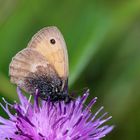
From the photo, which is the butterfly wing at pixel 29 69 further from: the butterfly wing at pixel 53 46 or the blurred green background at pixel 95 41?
the blurred green background at pixel 95 41

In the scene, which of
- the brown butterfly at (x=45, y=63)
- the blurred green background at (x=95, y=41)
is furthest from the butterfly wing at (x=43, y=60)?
the blurred green background at (x=95, y=41)

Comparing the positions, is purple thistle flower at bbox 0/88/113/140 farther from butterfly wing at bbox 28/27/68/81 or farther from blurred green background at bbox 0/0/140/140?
blurred green background at bbox 0/0/140/140

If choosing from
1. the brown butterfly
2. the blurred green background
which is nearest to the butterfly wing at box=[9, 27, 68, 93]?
the brown butterfly

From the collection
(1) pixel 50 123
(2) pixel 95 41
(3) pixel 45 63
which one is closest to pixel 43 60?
(3) pixel 45 63

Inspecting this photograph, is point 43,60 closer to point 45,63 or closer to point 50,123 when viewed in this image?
point 45,63

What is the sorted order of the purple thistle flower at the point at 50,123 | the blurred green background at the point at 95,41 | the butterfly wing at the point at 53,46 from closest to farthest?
the purple thistle flower at the point at 50,123
the butterfly wing at the point at 53,46
the blurred green background at the point at 95,41

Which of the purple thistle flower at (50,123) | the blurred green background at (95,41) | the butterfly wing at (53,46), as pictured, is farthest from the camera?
the blurred green background at (95,41)
